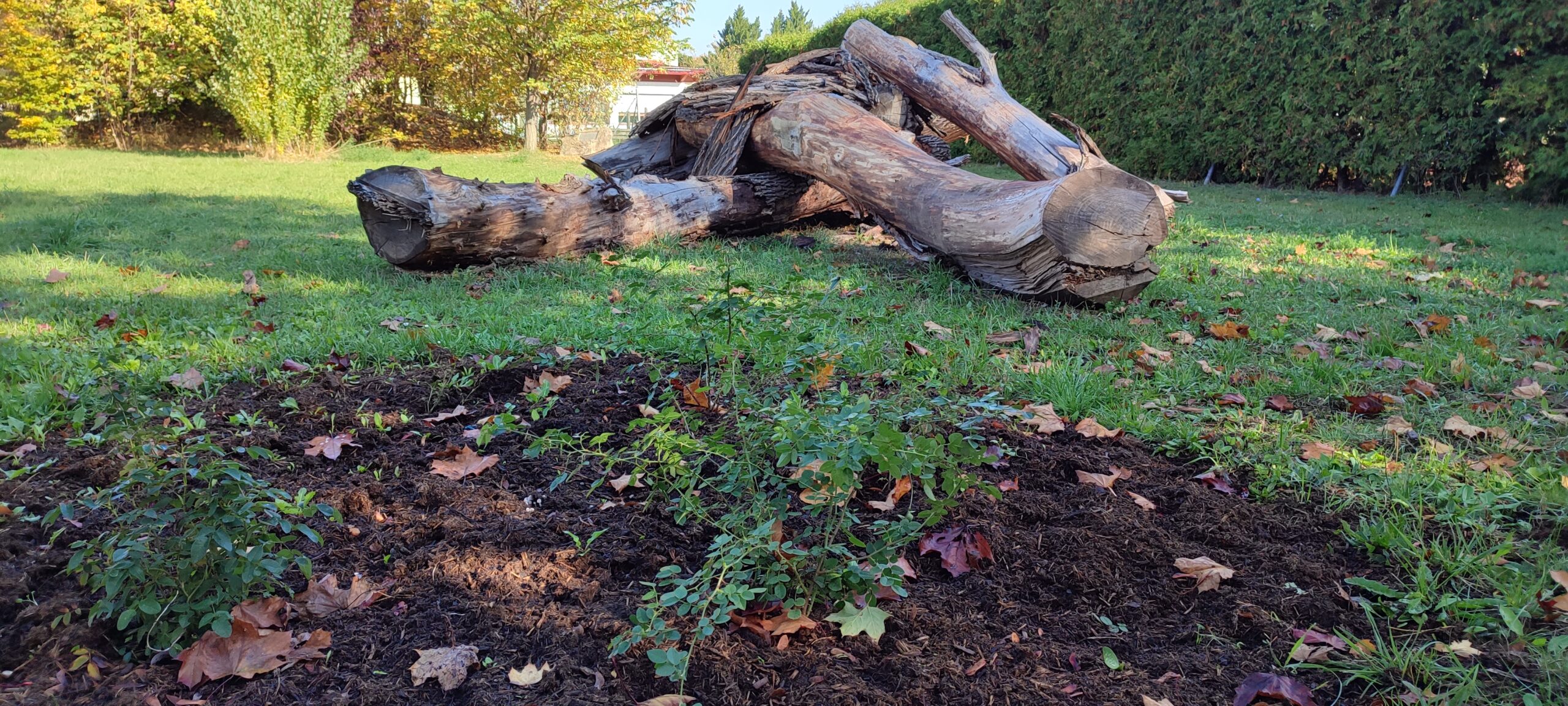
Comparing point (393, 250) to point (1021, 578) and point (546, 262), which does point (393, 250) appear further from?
point (1021, 578)

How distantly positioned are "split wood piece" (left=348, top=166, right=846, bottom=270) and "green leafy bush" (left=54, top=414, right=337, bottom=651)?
127 inches

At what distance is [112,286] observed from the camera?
4.63 m

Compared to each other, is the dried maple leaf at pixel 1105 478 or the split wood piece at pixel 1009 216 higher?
the split wood piece at pixel 1009 216

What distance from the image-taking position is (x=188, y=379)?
9.88 feet

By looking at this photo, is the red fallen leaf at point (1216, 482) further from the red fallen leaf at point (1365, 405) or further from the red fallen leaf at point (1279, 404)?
the red fallen leaf at point (1365, 405)

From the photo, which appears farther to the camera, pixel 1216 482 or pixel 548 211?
pixel 548 211

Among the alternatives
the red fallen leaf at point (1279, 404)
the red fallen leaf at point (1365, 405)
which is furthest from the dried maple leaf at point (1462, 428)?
the red fallen leaf at point (1279, 404)

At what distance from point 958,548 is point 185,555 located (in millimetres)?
1570

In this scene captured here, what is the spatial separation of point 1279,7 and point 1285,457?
9194 mm

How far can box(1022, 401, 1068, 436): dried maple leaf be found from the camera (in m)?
2.68

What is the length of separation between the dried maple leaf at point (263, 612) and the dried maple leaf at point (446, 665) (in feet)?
0.96

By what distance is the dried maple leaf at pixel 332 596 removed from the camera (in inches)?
68.6

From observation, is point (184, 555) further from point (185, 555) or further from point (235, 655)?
point (235, 655)

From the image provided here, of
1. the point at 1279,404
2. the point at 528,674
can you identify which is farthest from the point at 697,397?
the point at 1279,404
